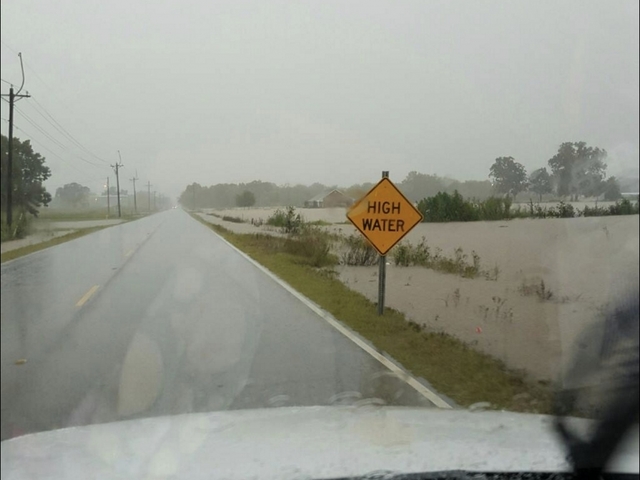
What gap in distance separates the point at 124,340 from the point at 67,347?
0.76 metres

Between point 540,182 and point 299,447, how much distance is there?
11105 millimetres

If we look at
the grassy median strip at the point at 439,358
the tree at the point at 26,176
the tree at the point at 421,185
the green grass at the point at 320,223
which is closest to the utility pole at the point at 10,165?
the tree at the point at 26,176

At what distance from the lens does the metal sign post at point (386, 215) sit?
37.3 ft

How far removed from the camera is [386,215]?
37.4 ft

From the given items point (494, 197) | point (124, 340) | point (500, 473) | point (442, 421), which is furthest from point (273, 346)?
point (494, 197)

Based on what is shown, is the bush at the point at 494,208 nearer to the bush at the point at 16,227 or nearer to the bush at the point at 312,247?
the bush at the point at 312,247

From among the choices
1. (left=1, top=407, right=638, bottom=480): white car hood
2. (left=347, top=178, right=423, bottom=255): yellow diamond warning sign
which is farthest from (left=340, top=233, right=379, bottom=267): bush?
(left=1, top=407, right=638, bottom=480): white car hood

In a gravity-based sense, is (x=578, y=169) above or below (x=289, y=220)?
above

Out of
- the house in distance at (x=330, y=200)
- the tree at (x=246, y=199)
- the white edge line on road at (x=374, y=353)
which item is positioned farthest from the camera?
the tree at (x=246, y=199)

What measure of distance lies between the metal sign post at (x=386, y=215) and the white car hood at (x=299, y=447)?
651 cm

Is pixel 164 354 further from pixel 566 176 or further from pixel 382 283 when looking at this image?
pixel 566 176

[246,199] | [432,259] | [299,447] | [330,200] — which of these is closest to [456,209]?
[432,259]

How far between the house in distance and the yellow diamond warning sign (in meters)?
1.39

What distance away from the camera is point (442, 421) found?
455cm
